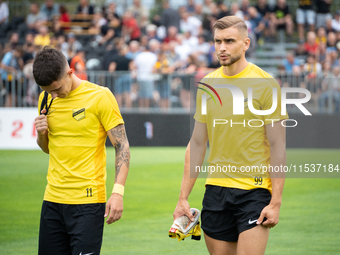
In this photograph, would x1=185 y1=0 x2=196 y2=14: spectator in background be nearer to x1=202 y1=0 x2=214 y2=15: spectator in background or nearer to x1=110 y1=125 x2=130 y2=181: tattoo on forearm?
x1=202 y1=0 x2=214 y2=15: spectator in background

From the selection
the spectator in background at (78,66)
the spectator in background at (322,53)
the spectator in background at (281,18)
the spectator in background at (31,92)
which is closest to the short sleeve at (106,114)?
the spectator in background at (78,66)

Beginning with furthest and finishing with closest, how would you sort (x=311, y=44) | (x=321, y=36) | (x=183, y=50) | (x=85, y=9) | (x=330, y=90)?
(x=85, y=9)
(x=321, y=36)
(x=311, y=44)
(x=183, y=50)
(x=330, y=90)

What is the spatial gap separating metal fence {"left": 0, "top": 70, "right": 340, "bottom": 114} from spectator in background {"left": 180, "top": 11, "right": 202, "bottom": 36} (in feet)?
11.3

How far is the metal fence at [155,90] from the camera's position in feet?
52.9

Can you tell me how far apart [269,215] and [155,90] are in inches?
517

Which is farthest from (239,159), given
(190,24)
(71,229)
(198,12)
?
(198,12)

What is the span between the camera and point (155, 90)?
16.6m

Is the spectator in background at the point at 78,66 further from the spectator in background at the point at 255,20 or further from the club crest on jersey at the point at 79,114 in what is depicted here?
the club crest on jersey at the point at 79,114

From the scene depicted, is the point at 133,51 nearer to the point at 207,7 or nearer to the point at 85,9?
the point at 207,7

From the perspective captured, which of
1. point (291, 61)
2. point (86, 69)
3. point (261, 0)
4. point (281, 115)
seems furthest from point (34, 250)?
point (261, 0)

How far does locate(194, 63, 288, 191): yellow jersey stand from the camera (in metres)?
3.87

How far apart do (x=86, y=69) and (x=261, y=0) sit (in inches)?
324

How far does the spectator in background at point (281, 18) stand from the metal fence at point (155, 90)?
511cm

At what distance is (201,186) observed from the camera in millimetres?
11188
